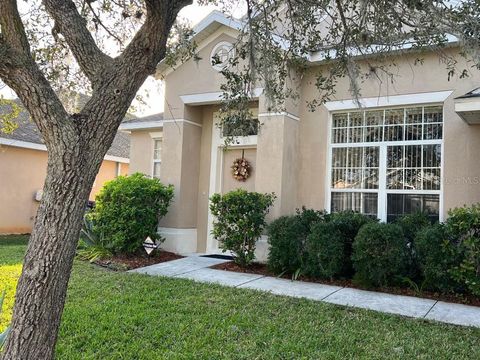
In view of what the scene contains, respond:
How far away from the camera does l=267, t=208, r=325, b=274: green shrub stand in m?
7.90

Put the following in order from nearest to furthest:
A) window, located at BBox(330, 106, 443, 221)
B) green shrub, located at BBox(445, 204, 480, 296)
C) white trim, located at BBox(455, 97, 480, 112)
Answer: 1. green shrub, located at BBox(445, 204, 480, 296)
2. white trim, located at BBox(455, 97, 480, 112)
3. window, located at BBox(330, 106, 443, 221)

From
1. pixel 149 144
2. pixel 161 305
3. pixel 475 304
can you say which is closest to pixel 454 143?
pixel 475 304

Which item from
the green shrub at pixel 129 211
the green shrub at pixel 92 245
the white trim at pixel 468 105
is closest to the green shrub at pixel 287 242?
the green shrub at pixel 129 211

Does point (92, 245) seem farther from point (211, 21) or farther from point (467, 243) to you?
point (467, 243)

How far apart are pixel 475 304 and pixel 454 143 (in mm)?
2986

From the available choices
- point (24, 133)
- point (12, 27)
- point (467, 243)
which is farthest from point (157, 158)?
point (12, 27)

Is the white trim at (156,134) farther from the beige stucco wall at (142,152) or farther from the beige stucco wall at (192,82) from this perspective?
the beige stucco wall at (192,82)

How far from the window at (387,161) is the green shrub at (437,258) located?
1526mm

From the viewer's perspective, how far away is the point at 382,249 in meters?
6.93

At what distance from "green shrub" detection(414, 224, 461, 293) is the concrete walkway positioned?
373mm

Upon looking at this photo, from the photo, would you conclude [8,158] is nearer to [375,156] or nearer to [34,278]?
[375,156]

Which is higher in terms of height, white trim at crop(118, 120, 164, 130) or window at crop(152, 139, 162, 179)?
white trim at crop(118, 120, 164, 130)

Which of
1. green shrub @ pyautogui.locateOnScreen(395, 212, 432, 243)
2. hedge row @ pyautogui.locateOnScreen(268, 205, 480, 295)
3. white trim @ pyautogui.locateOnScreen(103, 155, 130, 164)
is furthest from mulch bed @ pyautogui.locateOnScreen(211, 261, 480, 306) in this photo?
white trim @ pyautogui.locateOnScreen(103, 155, 130, 164)

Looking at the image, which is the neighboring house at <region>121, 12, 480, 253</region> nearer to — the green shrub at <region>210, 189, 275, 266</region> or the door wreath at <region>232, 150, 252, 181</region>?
the door wreath at <region>232, 150, 252, 181</region>
